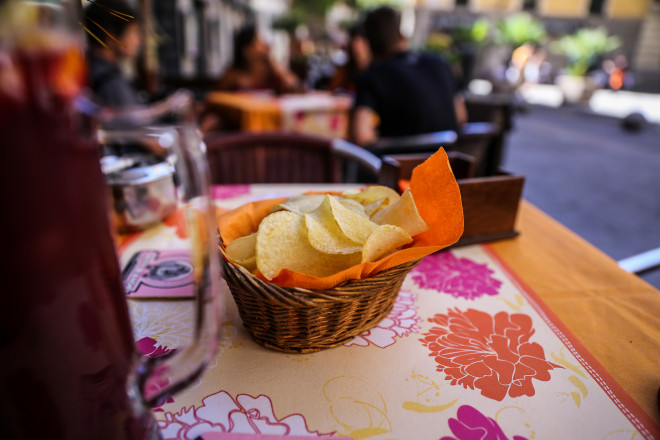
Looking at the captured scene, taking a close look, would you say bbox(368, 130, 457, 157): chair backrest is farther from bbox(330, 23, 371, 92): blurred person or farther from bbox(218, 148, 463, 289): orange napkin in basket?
bbox(330, 23, 371, 92): blurred person

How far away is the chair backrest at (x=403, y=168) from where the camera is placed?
0.94 m

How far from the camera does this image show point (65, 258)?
289 millimetres

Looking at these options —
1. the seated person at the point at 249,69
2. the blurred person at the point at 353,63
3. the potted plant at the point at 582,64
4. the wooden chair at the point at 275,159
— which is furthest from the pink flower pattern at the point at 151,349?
the potted plant at the point at 582,64

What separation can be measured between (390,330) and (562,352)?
246mm

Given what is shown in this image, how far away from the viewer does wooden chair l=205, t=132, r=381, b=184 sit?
5.23 ft

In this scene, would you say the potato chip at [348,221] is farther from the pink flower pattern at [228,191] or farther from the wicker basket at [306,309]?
the pink flower pattern at [228,191]

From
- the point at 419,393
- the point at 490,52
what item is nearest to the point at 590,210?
the point at 419,393

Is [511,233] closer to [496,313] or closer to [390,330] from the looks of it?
[496,313]

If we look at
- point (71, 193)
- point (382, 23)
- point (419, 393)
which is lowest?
point (419, 393)

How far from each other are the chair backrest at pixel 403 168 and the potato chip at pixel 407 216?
304 mm

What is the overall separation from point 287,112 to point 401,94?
1278mm

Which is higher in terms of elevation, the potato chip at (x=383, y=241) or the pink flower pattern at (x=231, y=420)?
the potato chip at (x=383, y=241)

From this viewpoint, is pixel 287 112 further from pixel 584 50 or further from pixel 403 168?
pixel 584 50

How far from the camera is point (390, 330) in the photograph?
2.11 ft
